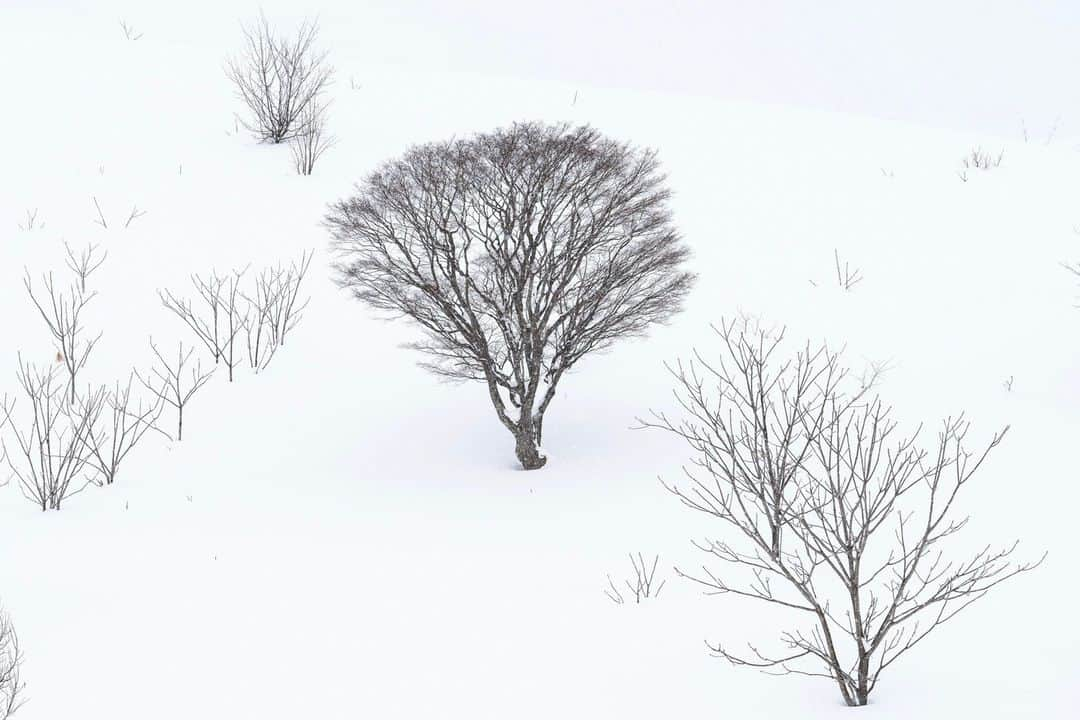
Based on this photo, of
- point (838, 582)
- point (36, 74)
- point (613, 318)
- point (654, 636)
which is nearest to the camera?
point (654, 636)

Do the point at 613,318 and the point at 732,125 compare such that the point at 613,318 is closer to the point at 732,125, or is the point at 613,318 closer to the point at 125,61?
the point at 732,125

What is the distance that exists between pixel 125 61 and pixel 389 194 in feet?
53.2

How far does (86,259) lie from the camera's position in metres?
15.9

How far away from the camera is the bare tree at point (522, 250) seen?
12.4 meters

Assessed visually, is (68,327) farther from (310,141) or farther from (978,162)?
(978,162)

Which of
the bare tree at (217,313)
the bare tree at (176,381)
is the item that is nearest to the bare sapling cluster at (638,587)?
the bare tree at (176,381)

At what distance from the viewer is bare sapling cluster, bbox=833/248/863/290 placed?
1683cm

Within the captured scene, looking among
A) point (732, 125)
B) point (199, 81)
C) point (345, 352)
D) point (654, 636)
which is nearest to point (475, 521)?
point (654, 636)

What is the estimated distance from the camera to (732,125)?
24000 mm

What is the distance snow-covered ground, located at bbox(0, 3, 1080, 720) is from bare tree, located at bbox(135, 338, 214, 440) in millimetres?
279

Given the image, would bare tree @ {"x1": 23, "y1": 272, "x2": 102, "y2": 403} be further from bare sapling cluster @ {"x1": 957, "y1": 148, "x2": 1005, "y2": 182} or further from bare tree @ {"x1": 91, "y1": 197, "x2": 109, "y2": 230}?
bare sapling cluster @ {"x1": 957, "y1": 148, "x2": 1005, "y2": 182}

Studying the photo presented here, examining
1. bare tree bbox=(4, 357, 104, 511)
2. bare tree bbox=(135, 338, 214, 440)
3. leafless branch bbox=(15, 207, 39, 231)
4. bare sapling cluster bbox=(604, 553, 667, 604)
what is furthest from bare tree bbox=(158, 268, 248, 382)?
bare sapling cluster bbox=(604, 553, 667, 604)

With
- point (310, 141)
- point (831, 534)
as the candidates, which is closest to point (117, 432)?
point (310, 141)

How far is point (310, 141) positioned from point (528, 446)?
419 inches
